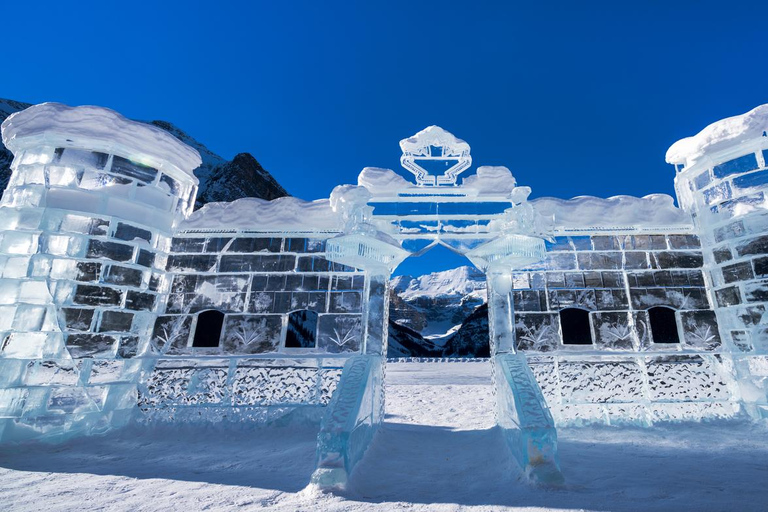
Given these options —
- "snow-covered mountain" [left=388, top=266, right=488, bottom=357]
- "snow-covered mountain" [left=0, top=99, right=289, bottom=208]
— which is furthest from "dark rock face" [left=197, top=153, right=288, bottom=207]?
"snow-covered mountain" [left=388, top=266, right=488, bottom=357]

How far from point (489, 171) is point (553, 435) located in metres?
3.64

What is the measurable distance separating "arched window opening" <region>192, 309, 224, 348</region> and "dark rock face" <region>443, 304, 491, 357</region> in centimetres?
2406

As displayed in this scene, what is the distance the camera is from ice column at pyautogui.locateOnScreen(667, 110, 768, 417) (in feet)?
14.4

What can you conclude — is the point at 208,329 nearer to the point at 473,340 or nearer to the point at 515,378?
the point at 515,378

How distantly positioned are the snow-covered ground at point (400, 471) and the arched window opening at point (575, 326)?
110cm

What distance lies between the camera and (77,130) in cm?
468

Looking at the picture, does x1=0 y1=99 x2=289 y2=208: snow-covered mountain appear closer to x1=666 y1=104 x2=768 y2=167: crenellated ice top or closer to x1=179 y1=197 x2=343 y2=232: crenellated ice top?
x1=179 y1=197 x2=343 y2=232: crenellated ice top

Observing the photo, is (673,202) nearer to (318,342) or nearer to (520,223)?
(520,223)

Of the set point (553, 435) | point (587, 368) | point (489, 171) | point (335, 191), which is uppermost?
point (489, 171)

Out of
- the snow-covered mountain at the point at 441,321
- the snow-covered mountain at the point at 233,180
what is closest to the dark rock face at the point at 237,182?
the snow-covered mountain at the point at 233,180

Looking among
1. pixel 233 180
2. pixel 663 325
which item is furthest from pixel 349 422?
pixel 233 180

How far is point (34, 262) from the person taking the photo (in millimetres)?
4305

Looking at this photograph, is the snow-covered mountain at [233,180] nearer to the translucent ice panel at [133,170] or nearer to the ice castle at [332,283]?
the translucent ice panel at [133,170]

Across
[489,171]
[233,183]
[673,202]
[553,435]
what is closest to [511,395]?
[553,435]
